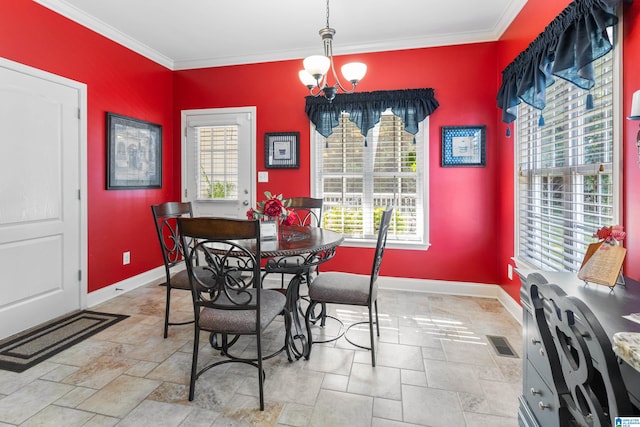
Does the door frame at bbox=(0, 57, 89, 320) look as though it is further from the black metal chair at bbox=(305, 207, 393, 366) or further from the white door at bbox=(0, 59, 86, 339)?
the black metal chair at bbox=(305, 207, 393, 366)

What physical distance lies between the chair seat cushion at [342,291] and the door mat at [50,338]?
1.84 m

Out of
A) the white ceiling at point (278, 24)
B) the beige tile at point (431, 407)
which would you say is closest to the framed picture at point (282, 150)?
the white ceiling at point (278, 24)

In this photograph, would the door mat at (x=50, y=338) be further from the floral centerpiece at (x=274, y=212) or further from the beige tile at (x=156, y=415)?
the floral centerpiece at (x=274, y=212)

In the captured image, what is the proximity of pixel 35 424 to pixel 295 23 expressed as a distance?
3.47 metres

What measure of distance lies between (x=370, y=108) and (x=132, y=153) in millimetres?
2628

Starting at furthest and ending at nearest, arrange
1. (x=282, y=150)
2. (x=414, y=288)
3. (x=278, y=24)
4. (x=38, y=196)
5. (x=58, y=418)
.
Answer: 1. (x=282, y=150)
2. (x=414, y=288)
3. (x=278, y=24)
4. (x=38, y=196)
5. (x=58, y=418)

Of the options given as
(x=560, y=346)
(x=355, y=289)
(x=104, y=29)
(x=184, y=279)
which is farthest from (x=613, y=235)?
(x=104, y=29)

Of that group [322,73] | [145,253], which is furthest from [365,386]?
[145,253]

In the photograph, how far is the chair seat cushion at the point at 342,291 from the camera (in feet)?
7.52

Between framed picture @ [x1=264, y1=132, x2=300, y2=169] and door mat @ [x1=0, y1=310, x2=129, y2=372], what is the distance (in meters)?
2.20

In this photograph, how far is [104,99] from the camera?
3.43 meters

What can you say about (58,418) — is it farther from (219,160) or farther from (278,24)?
(278,24)

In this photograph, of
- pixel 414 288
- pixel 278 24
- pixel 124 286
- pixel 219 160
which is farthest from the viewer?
pixel 219 160

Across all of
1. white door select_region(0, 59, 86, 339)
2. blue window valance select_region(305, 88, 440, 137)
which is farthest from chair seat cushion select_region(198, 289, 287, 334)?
blue window valance select_region(305, 88, 440, 137)
